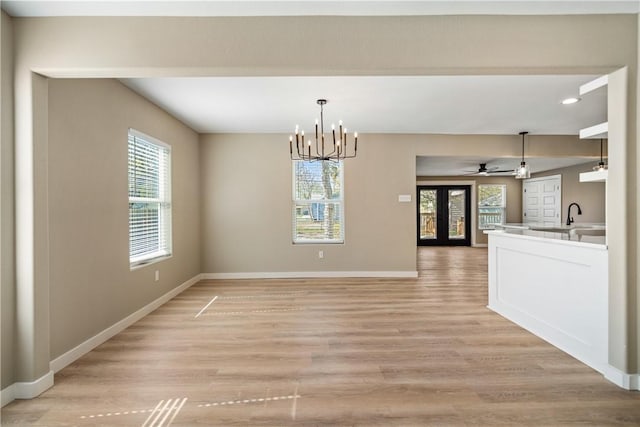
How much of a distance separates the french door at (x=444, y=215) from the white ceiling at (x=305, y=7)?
30.0 feet

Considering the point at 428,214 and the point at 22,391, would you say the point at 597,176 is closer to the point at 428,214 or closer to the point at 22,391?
the point at 22,391

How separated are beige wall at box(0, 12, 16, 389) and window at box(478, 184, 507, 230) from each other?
1099 centimetres

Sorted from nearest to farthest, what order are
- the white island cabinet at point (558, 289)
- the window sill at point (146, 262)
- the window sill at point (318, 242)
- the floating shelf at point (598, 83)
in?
the floating shelf at point (598, 83), the white island cabinet at point (558, 289), the window sill at point (146, 262), the window sill at point (318, 242)

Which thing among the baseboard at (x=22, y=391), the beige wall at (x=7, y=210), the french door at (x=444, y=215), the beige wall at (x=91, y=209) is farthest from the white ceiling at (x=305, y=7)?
the french door at (x=444, y=215)

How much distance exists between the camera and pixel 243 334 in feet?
10.3

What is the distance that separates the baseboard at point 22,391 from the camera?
2.01 m

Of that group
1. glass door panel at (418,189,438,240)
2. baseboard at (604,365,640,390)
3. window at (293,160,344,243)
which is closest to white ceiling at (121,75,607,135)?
window at (293,160,344,243)

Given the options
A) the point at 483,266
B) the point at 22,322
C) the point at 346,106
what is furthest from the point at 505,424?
the point at 483,266

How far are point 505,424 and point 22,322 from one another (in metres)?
2.90

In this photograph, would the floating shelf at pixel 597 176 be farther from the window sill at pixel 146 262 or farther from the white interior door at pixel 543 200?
the white interior door at pixel 543 200

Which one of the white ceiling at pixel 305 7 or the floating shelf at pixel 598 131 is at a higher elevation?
the white ceiling at pixel 305 7

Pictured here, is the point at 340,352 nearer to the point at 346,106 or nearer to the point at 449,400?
the point at 449,400

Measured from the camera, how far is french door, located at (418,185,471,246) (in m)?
11.0

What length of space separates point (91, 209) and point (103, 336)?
1.12 meters
